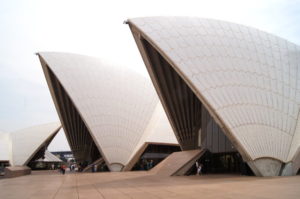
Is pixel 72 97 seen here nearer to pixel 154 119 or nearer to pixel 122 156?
pixel 122 156

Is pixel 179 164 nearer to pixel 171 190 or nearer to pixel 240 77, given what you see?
pixel 240 77

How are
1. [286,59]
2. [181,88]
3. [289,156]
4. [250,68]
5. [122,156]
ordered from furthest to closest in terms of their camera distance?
[122,156] → [181,88] → [286,59] → [250,68] → [289,156]

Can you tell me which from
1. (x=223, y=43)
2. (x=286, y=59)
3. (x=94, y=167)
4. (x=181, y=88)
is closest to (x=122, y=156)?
(x=94, y=167)

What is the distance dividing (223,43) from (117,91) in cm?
1361

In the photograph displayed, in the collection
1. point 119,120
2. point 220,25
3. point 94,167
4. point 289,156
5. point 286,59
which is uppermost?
point 220,25

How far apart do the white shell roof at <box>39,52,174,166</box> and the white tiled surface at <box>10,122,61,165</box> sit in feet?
48.1

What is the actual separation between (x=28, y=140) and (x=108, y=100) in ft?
55.8

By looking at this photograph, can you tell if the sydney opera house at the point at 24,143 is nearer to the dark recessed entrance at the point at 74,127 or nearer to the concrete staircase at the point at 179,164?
the dark recessed entrance at the point at 74,127

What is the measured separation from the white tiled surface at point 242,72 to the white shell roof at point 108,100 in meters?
10.5

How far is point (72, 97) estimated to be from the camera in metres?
26.2

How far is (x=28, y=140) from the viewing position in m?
39.9

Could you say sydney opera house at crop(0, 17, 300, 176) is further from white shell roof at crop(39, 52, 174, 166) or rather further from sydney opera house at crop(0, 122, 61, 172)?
sydney opera house at crop(0, 122, 61, 172)

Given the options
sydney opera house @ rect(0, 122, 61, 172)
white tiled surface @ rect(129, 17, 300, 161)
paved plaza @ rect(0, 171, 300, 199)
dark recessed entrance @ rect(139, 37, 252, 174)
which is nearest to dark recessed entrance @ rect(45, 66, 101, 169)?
sydney opera house @ rect(0, 122, 61, 172)

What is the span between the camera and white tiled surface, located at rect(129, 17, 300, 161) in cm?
1553
